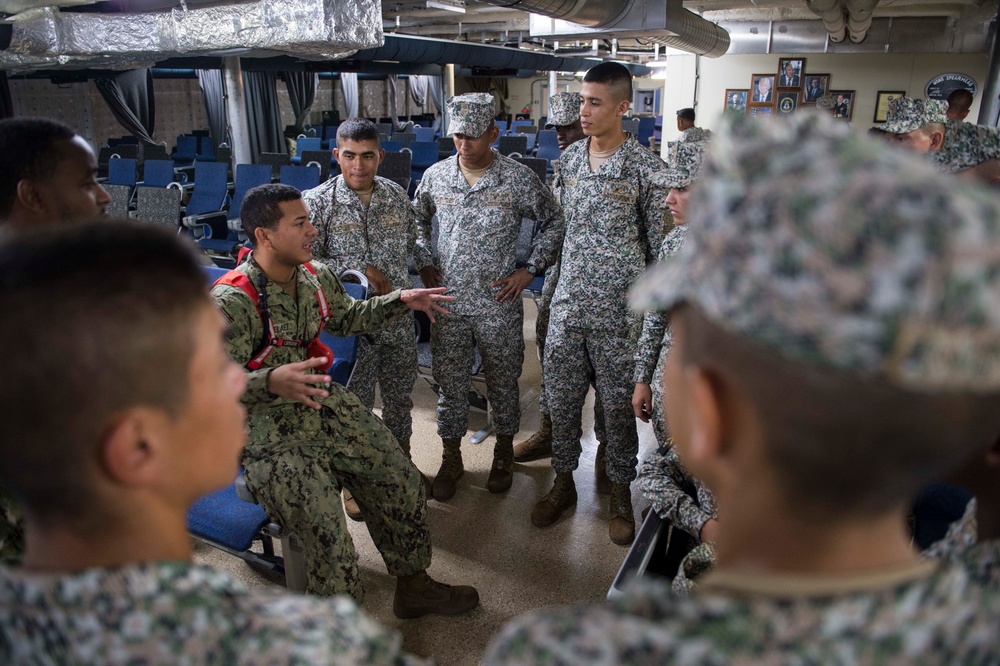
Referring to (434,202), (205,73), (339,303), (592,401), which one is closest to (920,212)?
(339,303)

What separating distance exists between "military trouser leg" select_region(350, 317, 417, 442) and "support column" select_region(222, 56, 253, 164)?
19.0ft

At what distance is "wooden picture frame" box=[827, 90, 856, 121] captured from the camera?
31.1 feet

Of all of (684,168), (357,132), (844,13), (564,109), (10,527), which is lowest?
(10,527)

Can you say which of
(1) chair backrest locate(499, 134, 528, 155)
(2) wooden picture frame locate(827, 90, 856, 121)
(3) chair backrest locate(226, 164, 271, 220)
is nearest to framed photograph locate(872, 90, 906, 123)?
(2) wooden picture frame locate(827, 90, 856, 121)

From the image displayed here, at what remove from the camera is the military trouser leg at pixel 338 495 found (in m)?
1.71

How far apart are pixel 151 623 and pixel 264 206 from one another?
1.56 m

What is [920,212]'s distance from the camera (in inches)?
15.8

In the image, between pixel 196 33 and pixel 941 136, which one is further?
pixel 196 33

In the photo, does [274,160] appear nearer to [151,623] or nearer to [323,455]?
[323,455]

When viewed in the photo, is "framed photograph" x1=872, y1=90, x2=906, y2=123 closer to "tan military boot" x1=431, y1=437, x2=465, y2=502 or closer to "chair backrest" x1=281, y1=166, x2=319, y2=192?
"chair backrest" x1=281, y1=166, x2=319, y2=192

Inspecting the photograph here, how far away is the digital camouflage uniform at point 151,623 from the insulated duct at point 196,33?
5.47 metres

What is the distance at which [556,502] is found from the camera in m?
2.62

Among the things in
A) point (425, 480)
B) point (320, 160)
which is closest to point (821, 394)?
point (425, 480)

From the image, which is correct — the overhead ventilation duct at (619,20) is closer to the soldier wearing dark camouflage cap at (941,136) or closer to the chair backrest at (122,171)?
the soldier wearing dark camouflage cap at (941,136)
